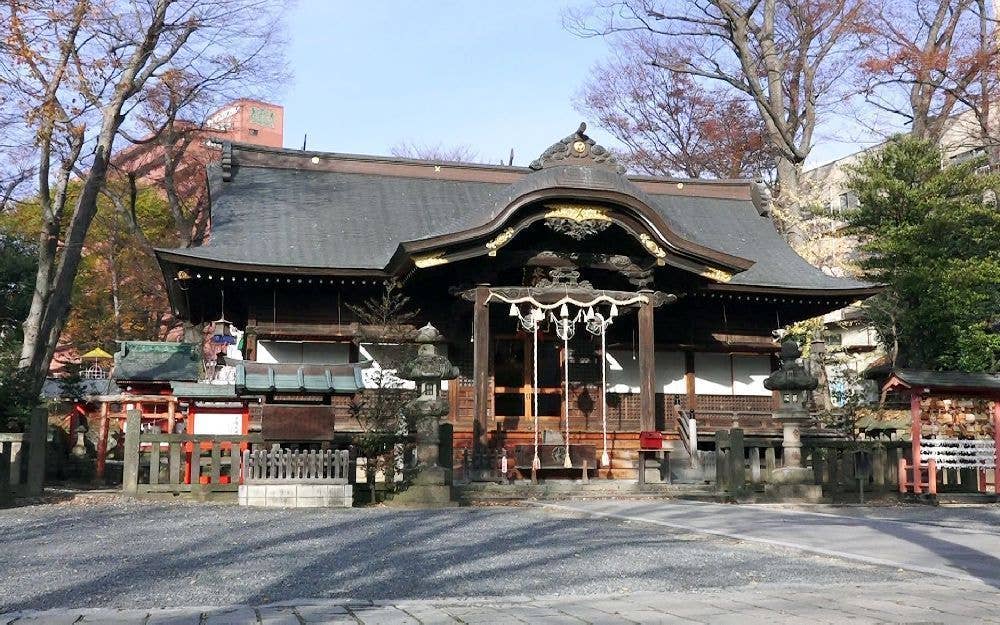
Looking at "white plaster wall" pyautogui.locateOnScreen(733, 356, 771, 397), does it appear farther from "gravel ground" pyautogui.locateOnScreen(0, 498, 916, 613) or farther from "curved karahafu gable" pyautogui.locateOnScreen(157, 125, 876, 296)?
"gravel ground" pyautogui.locateOnScreen(0, 498, 916, 613)

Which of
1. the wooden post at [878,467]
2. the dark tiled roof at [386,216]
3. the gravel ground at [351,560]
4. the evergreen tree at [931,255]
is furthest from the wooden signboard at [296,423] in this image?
the evergreen tree at [931,255]

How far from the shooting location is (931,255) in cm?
2083

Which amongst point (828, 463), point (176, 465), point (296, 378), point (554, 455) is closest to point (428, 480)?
point (296, 378)

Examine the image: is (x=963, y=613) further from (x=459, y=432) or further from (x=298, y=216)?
(x=298, y=216)

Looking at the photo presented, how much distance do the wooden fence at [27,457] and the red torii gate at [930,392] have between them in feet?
41.1

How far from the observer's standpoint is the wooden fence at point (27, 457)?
12.2m

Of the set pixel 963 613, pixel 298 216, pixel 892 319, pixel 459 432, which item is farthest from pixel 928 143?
pixel 963 613

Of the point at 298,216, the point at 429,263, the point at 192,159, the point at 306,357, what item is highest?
the point at 192,159

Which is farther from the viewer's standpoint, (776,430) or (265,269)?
(776,430)

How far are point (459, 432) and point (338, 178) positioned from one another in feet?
24.6

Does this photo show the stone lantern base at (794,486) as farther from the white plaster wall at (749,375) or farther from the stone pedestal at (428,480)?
the white plaster wall at (749,375)

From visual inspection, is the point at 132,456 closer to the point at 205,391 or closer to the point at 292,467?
the point at 205,391

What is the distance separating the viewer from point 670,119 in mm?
34719

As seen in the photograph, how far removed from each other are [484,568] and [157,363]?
1439cm
